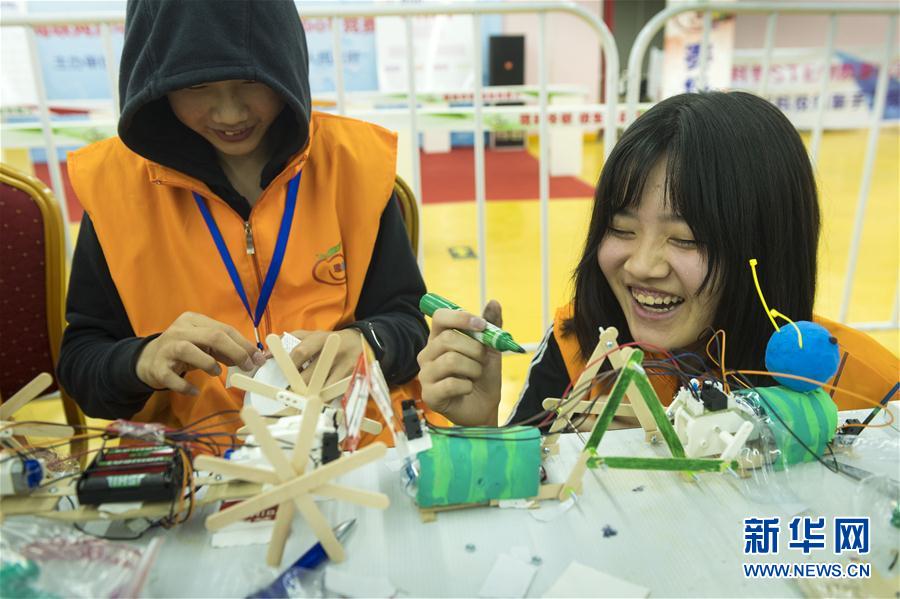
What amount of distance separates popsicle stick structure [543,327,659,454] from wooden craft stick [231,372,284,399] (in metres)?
0.31

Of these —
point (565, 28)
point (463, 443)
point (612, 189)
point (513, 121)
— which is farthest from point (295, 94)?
point (565, 28)

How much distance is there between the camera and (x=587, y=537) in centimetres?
58

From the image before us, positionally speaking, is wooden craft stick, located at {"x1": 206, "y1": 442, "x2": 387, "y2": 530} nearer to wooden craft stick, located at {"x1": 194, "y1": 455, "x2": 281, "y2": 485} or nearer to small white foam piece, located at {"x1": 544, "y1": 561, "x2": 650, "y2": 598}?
wooden craft stick, located at {"x1": 194, "y1": 455, "x2": 281, "y2": 485}

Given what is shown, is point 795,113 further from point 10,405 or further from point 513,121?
point 10,405

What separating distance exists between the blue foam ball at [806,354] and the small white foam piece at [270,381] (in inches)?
21.0

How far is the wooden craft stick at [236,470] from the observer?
528 millimetres

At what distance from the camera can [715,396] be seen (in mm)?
642

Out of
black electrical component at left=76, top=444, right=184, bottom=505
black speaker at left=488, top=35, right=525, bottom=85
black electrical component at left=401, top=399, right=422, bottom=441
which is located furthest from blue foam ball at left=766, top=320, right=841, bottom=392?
black speaker at left=488, top=35, right=525, bottom=85

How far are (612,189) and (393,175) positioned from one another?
0.40m

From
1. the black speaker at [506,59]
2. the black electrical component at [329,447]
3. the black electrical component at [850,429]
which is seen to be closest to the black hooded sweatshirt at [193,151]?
the black electrical component at [329,447]

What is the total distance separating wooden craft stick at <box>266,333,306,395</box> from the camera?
0.65m

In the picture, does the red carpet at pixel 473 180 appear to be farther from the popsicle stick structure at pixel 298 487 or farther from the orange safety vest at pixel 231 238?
the popsicle stick structure at pixel 298 487

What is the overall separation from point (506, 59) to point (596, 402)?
263 inches

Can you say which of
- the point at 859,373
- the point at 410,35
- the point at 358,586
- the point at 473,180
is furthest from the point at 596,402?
the point at 473,180
